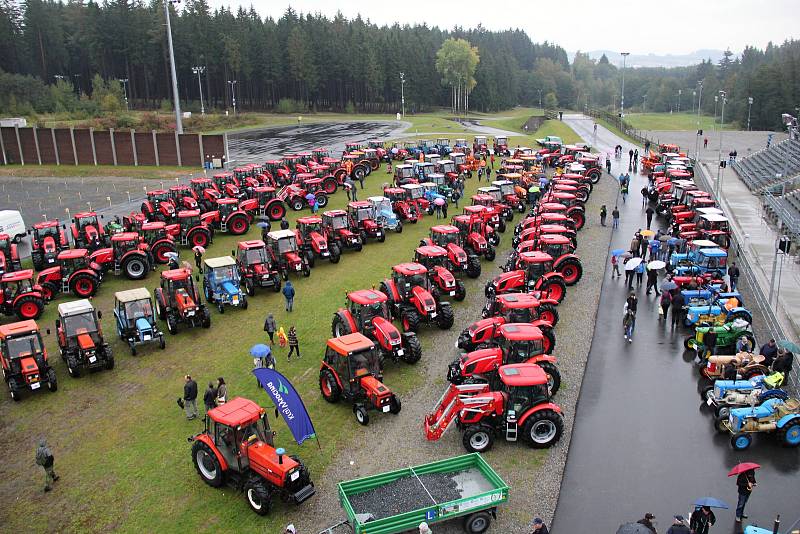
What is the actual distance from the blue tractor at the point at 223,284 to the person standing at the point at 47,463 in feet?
27.3

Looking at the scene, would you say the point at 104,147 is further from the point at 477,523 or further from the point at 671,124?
the point at 671,124

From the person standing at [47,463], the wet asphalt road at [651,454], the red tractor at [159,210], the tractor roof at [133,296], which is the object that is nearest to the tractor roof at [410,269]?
the wet asphalt road at [651,454]

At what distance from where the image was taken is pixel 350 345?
13523 millimetres

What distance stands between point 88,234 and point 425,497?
841 inches

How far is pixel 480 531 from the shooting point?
10.0 metres

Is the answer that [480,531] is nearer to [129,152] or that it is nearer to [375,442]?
[375,442]

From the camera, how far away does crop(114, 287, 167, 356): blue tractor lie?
1697 centimetres

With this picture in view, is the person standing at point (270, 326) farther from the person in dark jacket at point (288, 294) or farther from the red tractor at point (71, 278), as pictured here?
the red tractor at point (71, 278)

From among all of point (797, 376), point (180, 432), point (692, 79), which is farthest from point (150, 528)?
point (692, 79)

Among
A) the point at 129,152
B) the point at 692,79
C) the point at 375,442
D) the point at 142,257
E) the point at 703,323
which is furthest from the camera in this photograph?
the point at 692,79

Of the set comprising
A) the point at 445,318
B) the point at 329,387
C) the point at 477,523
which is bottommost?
the point at 477,523

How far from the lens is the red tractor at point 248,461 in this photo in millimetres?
10305

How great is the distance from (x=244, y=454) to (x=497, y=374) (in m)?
5.34

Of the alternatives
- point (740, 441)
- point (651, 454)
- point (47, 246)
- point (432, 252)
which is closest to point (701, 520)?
point (651, 454)
